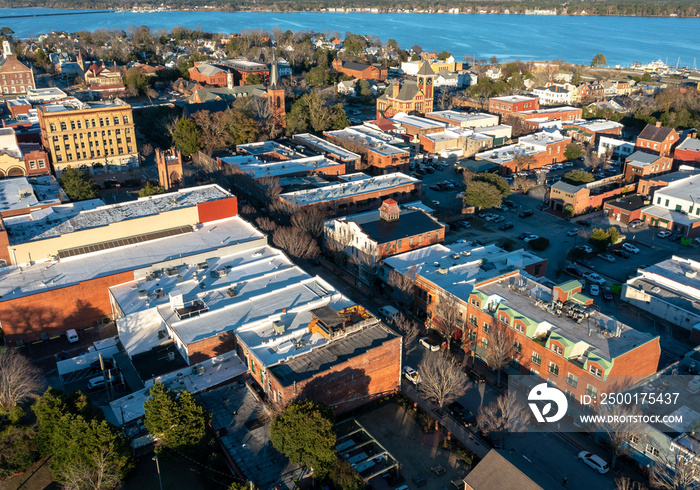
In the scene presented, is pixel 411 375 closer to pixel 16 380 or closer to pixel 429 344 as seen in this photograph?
pixel 429 344

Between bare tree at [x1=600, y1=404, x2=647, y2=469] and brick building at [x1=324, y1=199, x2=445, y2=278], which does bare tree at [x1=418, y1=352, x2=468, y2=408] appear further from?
brick building at [x1=324, y1=199, x2=445, y2=278]

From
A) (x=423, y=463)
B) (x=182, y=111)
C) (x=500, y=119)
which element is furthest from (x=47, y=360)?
(x=500, y=119)

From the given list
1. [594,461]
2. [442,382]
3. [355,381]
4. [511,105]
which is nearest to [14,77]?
[511,105]

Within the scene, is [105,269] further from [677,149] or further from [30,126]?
[677,149]

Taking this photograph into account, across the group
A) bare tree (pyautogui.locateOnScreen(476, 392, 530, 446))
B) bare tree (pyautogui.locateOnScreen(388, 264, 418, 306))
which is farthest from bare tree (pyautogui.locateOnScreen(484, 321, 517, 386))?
bare tree (pyautogui.locateOnScreen(388, 264, 418, 306))

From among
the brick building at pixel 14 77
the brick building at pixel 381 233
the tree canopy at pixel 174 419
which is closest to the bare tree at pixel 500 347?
the brick building at pixel 381 233

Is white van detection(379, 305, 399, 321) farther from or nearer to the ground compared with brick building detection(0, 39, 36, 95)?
nearer to the ground
